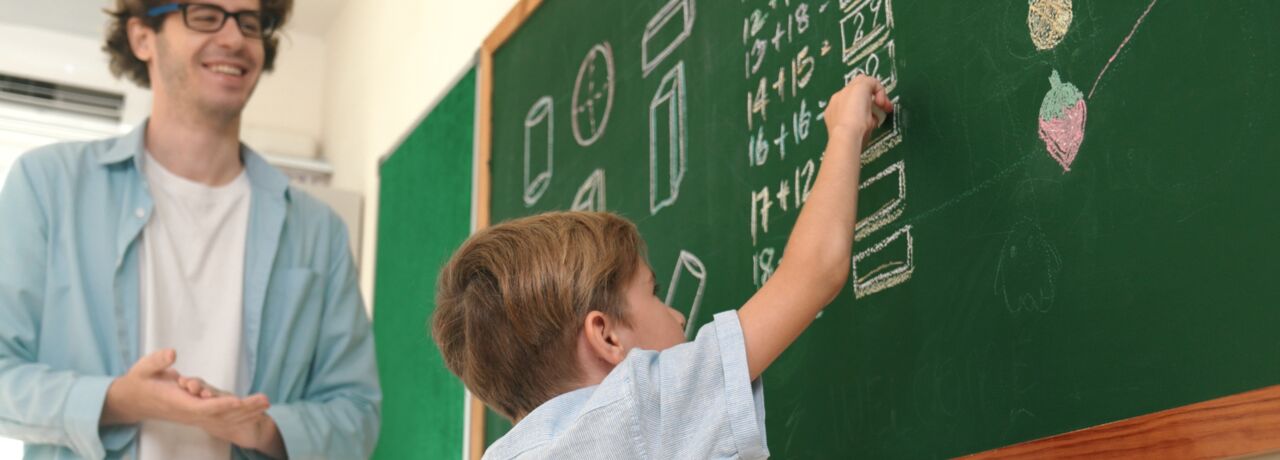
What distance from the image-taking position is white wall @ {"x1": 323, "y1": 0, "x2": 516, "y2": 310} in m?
3.23

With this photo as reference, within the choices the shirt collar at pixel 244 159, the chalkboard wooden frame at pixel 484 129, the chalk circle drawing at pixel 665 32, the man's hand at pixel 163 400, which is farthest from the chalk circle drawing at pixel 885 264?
the chalkboard wooden frame at pixel 484 129

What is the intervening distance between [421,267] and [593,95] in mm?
1075

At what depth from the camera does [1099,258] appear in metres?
1.22

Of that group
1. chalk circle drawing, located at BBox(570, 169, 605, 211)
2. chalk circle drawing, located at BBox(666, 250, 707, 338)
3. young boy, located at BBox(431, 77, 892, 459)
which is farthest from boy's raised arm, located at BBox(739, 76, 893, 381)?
chalk circle drawing, located at BBox(570, 169, 605, 211)

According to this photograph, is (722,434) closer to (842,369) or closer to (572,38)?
(842,369)

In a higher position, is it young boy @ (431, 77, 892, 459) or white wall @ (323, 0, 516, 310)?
white wall @ (323, 0, 516, 310)

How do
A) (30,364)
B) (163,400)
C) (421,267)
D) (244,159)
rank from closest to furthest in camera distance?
1. (163,400)
2. (30,364)
3. (244,159)
4. (421,267)

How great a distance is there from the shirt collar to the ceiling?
219 cm

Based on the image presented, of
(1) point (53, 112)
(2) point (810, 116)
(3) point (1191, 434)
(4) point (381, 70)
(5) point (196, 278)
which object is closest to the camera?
(3) point (1191, 434)

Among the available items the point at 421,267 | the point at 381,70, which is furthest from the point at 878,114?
the point at 381,70

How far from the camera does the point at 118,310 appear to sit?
6.87 feet


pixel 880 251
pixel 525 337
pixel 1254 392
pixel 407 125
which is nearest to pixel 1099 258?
pixel 1254 392

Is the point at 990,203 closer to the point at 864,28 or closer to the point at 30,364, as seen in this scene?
the point at 864,28

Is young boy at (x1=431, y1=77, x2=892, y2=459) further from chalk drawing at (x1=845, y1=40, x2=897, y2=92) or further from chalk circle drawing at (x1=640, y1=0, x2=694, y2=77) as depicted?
chalk circle drawing at (x1=640, y1=0, x2=694, y2=77)
